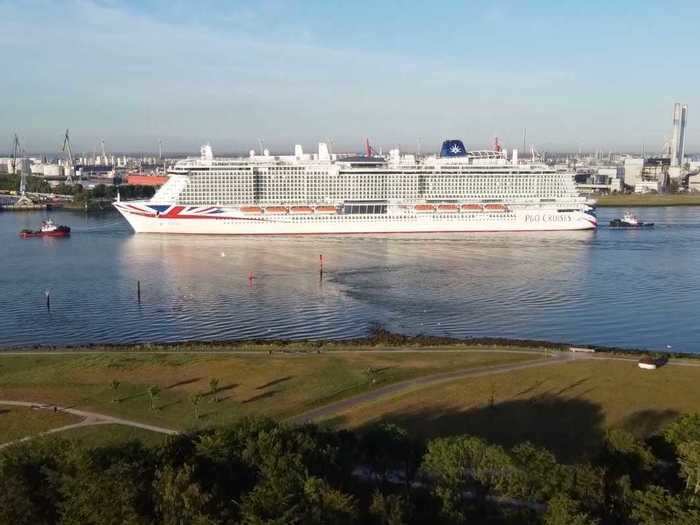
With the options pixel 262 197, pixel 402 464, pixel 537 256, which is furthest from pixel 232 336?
pixel 262 197

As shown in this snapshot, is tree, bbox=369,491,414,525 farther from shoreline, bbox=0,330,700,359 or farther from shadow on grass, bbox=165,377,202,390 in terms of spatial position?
shoreline, bbox=0,330,700,359

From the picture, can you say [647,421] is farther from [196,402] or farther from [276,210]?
[276,210]

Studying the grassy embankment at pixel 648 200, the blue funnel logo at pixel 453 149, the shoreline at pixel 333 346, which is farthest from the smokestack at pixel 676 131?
the shoreline at pixel 333 346

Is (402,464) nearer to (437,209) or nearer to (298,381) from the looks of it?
(298,381)

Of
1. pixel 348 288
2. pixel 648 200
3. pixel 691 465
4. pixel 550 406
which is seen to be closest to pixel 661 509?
pixel 691 465

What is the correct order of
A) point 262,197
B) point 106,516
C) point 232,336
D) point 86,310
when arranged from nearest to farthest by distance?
point 106,516 → point 232,336 → point 86,310 → point 262,197

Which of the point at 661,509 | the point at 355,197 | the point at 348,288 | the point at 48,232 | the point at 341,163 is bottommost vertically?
the point at 348,288

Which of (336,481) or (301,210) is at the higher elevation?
(301,210)
